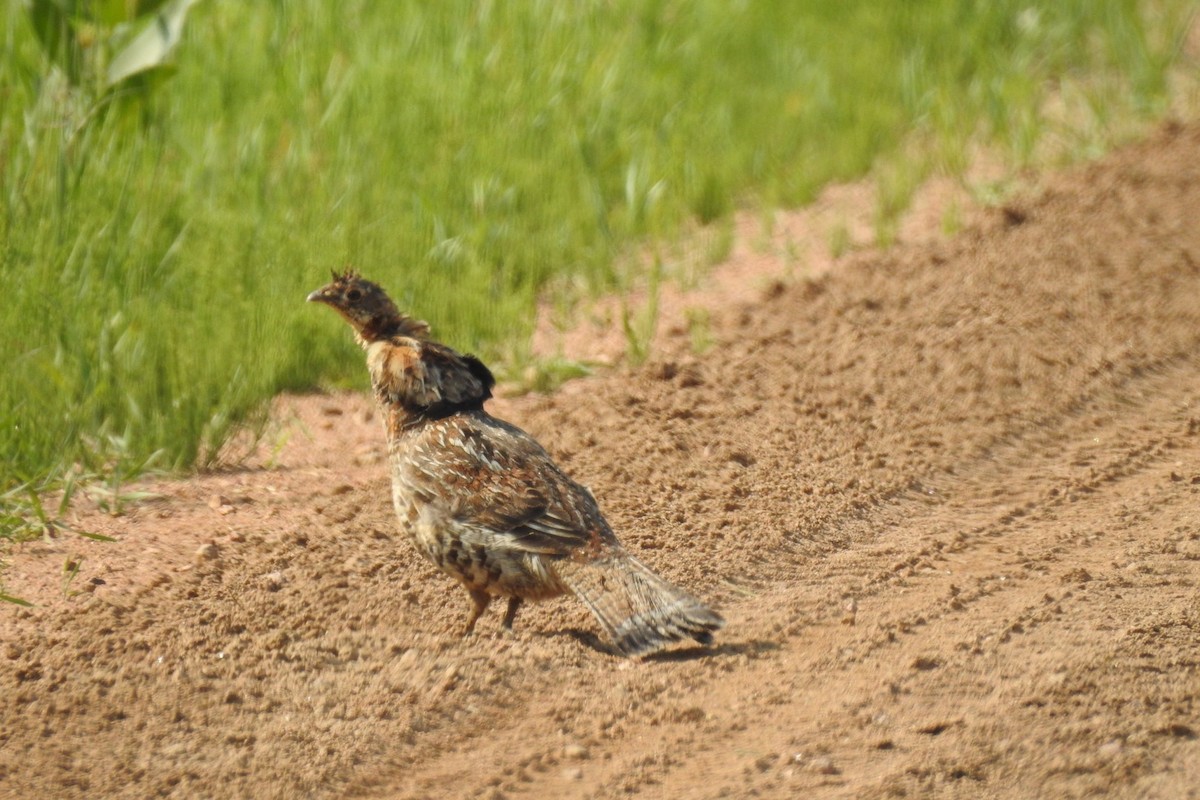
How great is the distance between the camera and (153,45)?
8211 mm

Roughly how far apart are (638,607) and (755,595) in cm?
73

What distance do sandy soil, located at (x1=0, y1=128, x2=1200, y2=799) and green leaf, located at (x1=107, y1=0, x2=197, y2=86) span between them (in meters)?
1.63

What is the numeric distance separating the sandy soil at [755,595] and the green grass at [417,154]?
1.51 ft

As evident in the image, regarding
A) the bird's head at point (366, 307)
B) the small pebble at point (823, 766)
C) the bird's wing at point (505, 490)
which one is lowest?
the small pebble at point (823, 766)

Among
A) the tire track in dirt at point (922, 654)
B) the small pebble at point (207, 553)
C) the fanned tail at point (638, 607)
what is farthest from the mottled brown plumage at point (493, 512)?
the small pebble at point (207, 553)

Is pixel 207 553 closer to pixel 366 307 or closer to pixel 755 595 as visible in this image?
pixel 366 307

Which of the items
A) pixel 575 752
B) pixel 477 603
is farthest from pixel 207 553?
pixel 575 752

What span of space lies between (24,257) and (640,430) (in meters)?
2.74

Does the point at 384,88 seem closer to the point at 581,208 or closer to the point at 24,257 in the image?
the point at 581,208

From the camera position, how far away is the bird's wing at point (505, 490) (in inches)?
216

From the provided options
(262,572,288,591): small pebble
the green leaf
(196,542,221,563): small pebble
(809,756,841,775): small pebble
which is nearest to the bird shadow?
(809,756,841,775): small pebble

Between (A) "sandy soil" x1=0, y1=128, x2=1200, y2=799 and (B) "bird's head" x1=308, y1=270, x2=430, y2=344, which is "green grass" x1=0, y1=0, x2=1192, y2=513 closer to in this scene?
(A) "sandy soil" x1=0, y1=128, x2=1200, y2=799

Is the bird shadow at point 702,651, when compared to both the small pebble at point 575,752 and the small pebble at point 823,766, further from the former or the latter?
the small pebble at point 823,766

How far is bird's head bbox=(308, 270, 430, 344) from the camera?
20.6 ft
